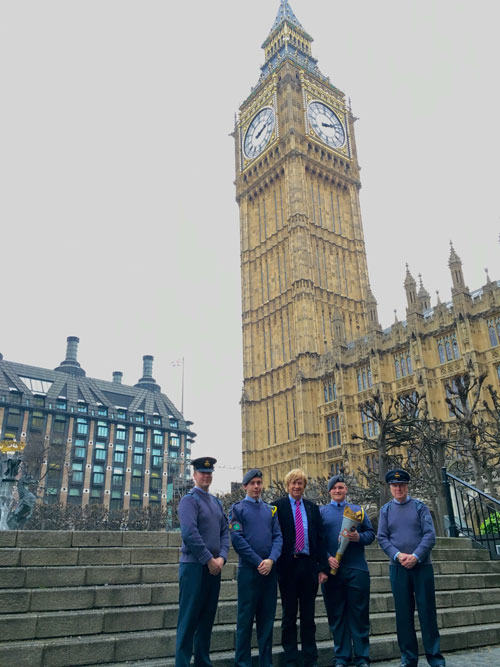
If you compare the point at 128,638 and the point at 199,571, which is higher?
the point at 199,571

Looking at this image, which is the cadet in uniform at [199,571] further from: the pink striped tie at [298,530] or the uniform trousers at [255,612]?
the pink striped tie at [298,530]

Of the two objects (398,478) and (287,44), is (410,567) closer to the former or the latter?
(398,478)

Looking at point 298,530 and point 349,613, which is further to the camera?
point 298,530

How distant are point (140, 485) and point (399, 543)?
74.5 m

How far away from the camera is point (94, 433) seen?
75438mm

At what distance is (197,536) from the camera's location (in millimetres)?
4863

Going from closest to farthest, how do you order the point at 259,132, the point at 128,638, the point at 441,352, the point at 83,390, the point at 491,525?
the point at 128,638, the point at 491,525, the point at 441,352, the point at 259,132, the point at 83,390

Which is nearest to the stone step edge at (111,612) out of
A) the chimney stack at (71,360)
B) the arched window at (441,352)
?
the arched window at (441,352)

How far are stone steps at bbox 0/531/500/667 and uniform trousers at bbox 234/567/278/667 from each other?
458 millimetres

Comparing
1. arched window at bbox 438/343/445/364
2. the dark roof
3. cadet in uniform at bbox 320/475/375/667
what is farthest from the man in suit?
the dark roof

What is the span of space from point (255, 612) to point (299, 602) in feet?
1.93

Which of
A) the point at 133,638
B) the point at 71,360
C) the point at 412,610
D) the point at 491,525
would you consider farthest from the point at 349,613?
the point at 71,360

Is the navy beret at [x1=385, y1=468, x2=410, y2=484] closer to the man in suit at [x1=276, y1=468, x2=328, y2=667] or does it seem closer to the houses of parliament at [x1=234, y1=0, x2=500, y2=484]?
the man in suit at [x1=276, y1=468, x2=328, y2=667]

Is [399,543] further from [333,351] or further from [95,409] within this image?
[95,409]
